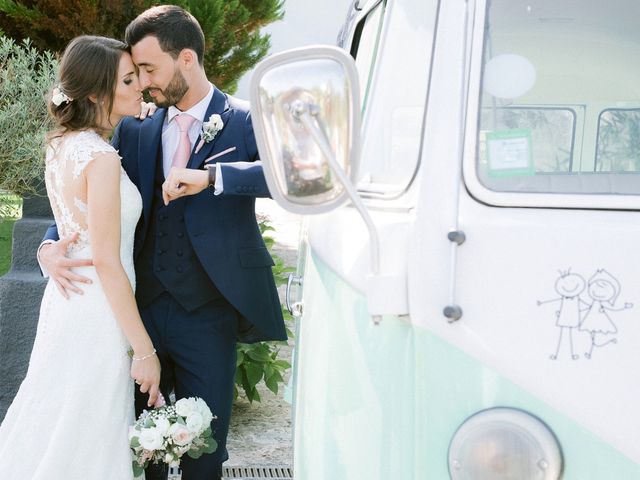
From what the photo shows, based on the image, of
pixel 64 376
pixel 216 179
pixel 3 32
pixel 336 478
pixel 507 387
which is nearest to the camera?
pixel 507 387

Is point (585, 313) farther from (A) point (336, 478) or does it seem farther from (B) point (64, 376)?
(B) point (64, 376)

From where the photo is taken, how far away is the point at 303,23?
1472cm

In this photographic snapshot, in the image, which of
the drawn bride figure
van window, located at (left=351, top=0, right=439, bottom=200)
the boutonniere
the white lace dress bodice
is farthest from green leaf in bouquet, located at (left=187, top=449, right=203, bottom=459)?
the drawn bride figure

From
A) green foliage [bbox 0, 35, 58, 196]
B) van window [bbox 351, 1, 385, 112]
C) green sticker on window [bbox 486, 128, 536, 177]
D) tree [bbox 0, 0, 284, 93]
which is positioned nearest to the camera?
green sticker on window [bbox 486, 128, 536, 177]

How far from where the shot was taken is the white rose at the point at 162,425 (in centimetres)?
293

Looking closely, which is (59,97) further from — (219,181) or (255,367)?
(255,367)

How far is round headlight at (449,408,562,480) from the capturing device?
1.50m

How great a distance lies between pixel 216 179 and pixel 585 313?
4.77ft

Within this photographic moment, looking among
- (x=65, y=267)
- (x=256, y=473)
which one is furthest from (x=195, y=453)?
(x=256, y=473)

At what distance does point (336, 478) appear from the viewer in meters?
1.78

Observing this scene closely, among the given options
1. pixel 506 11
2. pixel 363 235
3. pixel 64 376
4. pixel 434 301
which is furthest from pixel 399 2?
pixel 64 376

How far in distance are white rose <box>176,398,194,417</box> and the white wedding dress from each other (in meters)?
0.22

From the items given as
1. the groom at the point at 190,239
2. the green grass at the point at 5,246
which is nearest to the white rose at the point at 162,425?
the groom at the point at 190,239

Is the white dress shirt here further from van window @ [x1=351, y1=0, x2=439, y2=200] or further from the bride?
van window @ [x1=351, y1=0, x2=439, y2=200]
